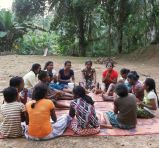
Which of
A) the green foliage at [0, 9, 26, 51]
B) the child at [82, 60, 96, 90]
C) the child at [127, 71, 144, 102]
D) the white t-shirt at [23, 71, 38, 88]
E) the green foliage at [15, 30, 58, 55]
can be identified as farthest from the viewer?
the green foliage at [15, 30, 58, 55]

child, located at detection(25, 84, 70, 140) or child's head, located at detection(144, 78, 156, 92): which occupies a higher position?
child's head, located at detection(144, 78, 156, 92)

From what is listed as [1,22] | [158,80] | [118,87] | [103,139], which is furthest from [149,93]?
[1,22]

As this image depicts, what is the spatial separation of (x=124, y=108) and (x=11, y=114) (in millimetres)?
1903

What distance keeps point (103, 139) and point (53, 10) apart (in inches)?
695

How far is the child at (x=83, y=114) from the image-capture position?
5863 millimetres

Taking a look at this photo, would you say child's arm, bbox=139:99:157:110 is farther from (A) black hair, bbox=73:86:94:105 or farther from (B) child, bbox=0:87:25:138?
(B) child, bbox=0:87:25:138

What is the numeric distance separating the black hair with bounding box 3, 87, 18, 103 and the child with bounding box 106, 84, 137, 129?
1726mm

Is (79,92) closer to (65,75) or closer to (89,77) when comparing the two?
(65,75)

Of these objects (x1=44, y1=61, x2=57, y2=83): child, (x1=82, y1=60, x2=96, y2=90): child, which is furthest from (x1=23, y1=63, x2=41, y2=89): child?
(x1=82, y1=60, x2=96, y2=90): child

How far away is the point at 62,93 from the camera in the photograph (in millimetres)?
8352

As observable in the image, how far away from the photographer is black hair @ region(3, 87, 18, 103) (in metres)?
5.72

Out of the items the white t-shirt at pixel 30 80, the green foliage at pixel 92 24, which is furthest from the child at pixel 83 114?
the green foliage at pixel 92 24

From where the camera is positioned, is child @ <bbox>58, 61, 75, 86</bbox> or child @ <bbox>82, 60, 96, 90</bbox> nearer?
child @ <bbox>58, 61, 75, 86</bbox>

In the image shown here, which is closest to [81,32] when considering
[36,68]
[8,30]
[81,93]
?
[8,30]
